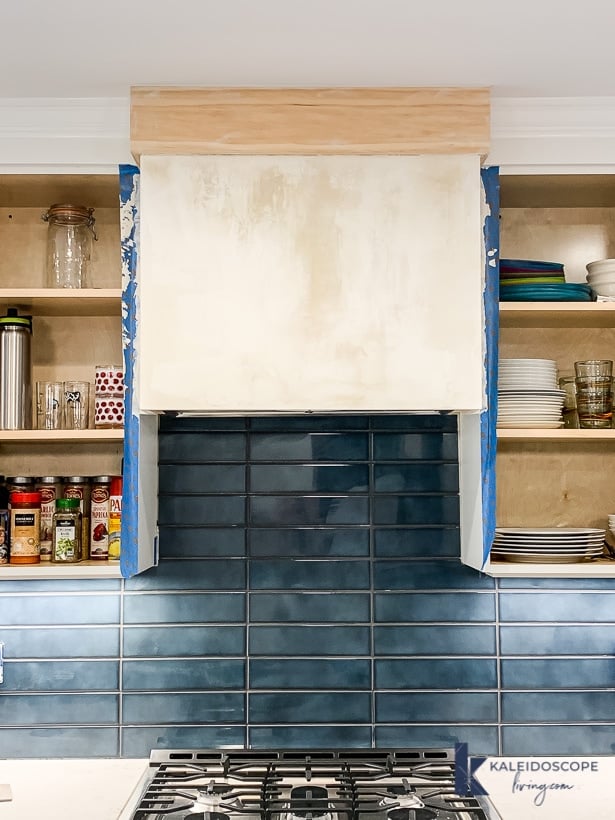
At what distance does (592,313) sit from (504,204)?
15.8 inches

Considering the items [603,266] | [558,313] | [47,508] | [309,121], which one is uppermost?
[309,121]

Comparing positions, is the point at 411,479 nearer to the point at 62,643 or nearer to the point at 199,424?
the point at 199,424

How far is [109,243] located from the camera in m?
2.24

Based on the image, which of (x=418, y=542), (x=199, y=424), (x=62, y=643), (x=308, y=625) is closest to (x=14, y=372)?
(x=199, y=424)

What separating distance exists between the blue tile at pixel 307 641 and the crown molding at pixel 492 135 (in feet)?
3.91

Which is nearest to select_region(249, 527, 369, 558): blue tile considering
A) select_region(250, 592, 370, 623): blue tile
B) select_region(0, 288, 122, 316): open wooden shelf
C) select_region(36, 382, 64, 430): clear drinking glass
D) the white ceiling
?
select_region(250, 592, 370, 623): blue tile

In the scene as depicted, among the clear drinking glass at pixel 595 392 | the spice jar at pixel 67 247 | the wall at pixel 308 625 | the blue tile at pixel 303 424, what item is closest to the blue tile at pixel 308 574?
the wall at pixel 308 625

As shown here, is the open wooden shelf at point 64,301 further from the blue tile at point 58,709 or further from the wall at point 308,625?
the blue tile at point 58,709

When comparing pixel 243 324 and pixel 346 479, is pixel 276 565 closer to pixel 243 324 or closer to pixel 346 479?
pixel 346 479

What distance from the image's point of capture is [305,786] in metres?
1.91

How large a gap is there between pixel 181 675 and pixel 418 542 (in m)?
0.69

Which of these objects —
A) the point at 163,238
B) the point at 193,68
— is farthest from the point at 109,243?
the point at 193,68

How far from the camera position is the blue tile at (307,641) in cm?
218

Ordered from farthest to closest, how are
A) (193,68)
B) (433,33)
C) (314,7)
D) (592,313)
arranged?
(592,313) < (193,68) < (433,33) < (314,7)
